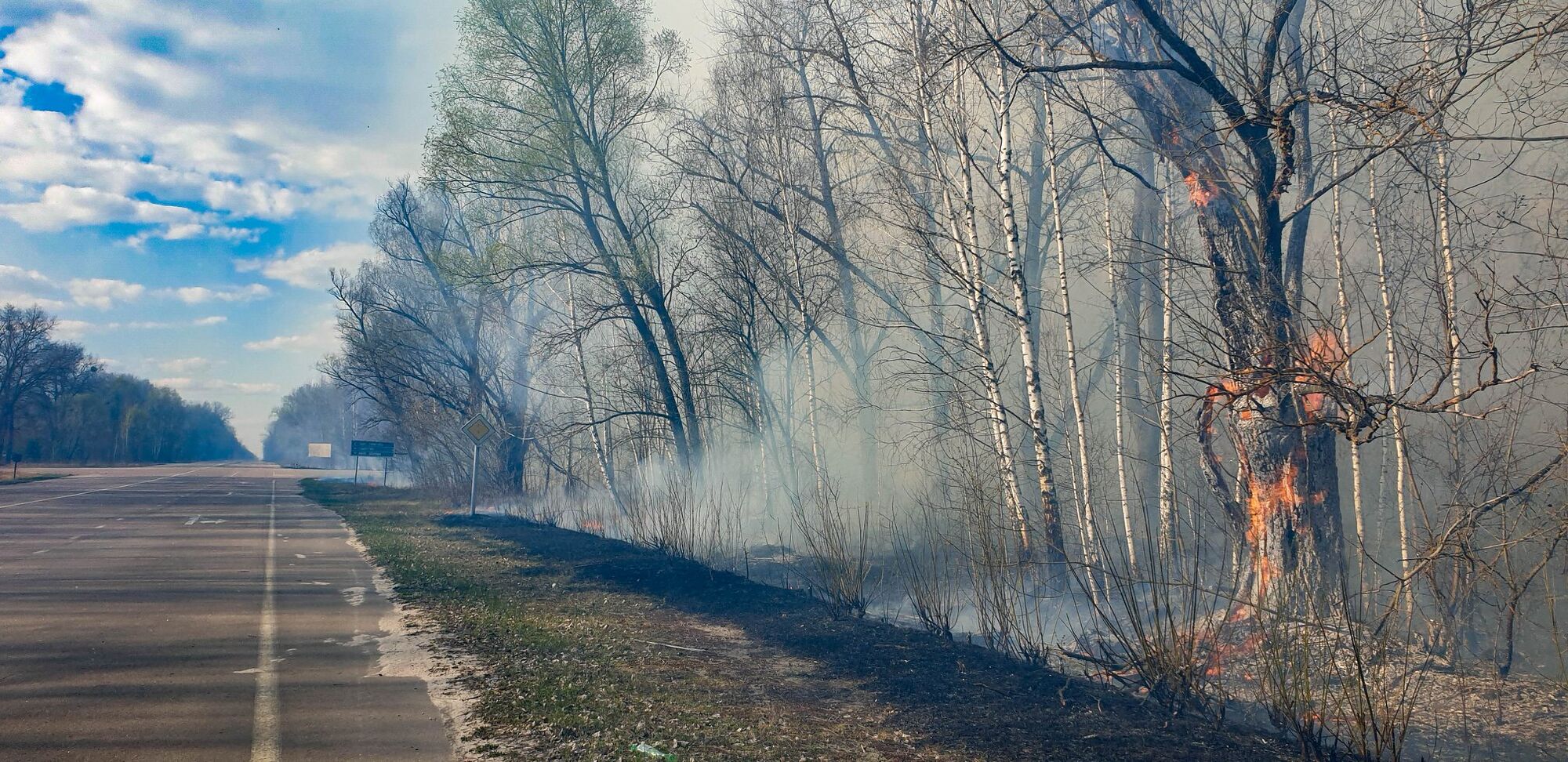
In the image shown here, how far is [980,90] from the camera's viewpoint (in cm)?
1445

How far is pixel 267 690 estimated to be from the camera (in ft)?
22.4

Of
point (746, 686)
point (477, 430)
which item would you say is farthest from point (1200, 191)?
point (477, 430)

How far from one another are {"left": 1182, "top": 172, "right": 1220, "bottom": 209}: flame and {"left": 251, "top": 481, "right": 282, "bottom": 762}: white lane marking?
9189 millimetres

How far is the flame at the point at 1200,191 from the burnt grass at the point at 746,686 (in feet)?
16.5

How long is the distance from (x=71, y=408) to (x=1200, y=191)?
323 feet

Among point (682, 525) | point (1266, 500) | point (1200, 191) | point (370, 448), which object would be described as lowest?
point (682, 525)

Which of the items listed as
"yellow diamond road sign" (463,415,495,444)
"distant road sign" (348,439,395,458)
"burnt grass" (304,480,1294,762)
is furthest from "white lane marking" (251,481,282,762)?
"distant road sign" (348,439,395,458)

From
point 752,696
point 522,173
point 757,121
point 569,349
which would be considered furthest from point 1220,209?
point 569,349

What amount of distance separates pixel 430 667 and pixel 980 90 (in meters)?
11.8

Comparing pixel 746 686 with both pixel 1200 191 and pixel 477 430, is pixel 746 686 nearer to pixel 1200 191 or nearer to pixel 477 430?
pixel 1200 191

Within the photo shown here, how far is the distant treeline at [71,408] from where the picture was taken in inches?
2559

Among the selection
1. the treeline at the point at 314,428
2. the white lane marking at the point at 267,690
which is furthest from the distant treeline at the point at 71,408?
the white lane marking at the point at 267,690

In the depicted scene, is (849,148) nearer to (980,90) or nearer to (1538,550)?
(980,90)

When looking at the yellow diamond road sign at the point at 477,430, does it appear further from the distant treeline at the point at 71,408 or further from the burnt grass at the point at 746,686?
the distant treeline at the point at 71,408
